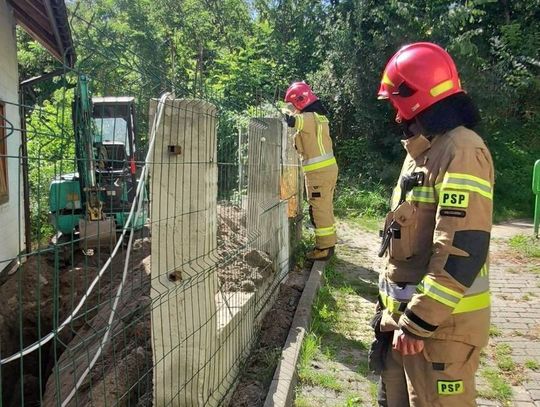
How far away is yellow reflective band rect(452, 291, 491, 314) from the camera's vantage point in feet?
7.83

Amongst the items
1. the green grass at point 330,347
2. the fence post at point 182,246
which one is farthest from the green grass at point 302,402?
the fence post at point 182,246

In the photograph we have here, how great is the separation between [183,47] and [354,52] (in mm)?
11165

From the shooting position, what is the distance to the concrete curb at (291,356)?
10.9 feet

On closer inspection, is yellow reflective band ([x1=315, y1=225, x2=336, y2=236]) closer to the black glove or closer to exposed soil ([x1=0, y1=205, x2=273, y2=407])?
the black glove

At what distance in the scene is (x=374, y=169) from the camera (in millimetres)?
14242

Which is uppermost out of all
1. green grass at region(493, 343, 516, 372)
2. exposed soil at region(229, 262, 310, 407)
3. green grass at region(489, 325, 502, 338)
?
exposed soil at region(229, 262, 310, 407)

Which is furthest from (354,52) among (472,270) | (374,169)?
(472,270)

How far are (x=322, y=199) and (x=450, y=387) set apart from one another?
A: 14.2ft

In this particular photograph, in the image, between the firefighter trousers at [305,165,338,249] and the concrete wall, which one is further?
the firefighter trousers at [305,165,338,249]

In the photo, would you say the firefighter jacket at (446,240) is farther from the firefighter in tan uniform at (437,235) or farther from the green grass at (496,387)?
the green grass at (496,387)

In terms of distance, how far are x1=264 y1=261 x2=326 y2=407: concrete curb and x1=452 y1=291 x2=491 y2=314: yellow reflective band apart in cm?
144

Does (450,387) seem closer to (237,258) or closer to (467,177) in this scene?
(467,177)

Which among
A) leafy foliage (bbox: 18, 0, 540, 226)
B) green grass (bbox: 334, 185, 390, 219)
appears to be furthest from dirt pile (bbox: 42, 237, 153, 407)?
green grass (bbox: 334, 185, 390, 219)

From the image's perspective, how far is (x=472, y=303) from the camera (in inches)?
95.1
